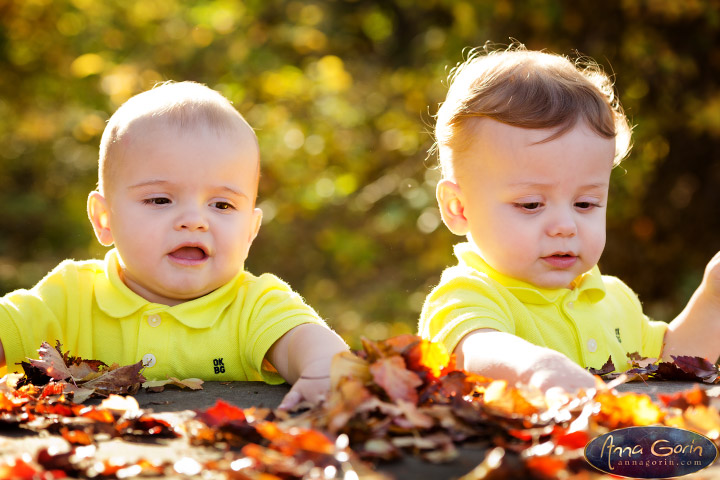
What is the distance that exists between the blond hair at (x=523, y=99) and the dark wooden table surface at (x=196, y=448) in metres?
0.82

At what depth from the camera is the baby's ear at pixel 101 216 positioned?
8.88 ft

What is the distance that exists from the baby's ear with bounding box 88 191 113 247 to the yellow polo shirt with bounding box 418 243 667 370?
1.03 meters

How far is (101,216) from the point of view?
8.95 ft

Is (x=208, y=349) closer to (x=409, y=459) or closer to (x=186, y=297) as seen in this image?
(x=186, y=297)

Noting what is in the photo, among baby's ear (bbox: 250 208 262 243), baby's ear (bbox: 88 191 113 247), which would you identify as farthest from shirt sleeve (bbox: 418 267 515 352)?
baby's ear (bbox: 88 191 113 247)

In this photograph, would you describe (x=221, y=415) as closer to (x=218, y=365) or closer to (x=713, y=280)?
(x=218, y=365)

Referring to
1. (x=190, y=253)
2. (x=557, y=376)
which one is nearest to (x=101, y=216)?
(x=190, y=253)

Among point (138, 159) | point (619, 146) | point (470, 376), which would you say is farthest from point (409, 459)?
point (619, 146)

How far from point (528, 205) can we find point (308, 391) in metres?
0.95

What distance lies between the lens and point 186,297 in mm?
2668

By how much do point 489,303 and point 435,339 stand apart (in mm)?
194

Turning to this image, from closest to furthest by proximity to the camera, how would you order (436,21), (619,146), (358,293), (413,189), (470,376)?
(470,376)
(619,146)
(413,189)
(358,293)
(436,21)

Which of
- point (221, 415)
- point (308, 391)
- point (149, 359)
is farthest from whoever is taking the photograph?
point (149, 359)

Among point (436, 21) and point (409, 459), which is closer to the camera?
point (409, 459)
